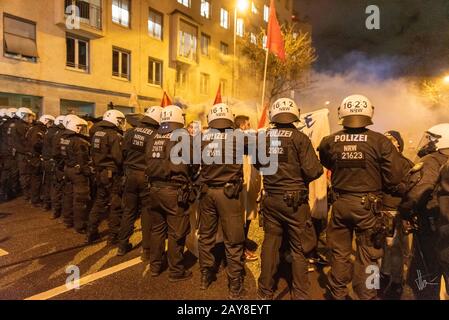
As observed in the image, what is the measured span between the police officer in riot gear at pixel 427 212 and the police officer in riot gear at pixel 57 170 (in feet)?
19.1

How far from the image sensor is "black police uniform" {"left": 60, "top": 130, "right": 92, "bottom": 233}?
5.36m

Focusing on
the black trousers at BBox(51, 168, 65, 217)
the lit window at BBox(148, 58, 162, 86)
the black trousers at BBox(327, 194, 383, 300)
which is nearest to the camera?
the black trousers at BBox(327, 194, 383, 300)

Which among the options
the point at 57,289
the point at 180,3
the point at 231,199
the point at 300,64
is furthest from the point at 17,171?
the point at 300,64

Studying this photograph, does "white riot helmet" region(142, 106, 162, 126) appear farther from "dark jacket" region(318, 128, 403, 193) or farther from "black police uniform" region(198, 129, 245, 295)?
"dark jacket" region(318, 128, 403, 193)

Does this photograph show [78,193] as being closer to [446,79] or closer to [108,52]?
[108,52]

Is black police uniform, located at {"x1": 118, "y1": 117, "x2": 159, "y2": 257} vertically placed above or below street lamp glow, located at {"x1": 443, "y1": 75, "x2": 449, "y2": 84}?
below

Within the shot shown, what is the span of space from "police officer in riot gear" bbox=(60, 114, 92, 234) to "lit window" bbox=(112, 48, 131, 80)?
11800 mm

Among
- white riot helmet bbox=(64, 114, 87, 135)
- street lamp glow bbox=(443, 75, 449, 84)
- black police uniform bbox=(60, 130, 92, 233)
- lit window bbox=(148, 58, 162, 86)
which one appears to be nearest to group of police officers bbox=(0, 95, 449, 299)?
black police uniform bbox=(60, 130, 92, 233)

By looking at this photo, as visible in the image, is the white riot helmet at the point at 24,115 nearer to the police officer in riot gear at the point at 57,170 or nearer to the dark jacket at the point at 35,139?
the dark jacket at the point at 35,139

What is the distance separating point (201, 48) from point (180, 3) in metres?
3.37

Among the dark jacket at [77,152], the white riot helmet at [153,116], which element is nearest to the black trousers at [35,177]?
the dark jacket at [77,152]

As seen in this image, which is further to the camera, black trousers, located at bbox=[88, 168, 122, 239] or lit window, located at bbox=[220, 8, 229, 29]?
lit window, located at bbox=[220, 8, 229, 29]

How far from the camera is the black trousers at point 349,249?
123 inches
